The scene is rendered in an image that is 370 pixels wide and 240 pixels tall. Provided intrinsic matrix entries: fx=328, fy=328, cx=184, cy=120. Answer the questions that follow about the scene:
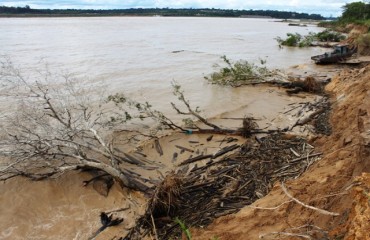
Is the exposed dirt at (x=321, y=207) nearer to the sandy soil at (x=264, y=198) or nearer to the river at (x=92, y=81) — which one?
the sandy soil at (x=264, y=198)

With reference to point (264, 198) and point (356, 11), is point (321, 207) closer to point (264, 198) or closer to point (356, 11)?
point (264, 198)

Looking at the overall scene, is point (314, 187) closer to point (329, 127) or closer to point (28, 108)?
point (329, 127)

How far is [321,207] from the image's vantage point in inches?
155

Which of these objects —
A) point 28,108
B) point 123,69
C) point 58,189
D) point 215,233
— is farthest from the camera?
point 123,69

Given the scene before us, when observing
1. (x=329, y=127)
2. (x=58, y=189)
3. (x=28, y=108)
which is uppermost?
(x=28, y=108)

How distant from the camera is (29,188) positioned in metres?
7.25

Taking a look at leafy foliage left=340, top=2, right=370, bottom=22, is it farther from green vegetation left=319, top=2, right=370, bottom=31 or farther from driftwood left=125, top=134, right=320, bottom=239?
driftwood left=125, top=134, right=320, bottom=239

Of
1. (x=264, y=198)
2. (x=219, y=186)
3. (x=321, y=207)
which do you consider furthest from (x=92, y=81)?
(x=321, y=207)

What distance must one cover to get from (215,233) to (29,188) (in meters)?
4.74

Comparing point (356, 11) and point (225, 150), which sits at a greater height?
point (356, 11)

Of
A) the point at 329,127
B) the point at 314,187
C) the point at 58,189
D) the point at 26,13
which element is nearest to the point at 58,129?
the point at 58,189

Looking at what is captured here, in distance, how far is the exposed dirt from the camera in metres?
3.06

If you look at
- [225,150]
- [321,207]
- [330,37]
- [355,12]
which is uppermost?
[355,12]

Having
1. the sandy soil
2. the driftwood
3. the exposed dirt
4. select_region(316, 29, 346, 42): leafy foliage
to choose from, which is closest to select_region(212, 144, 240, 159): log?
the sandy soil
